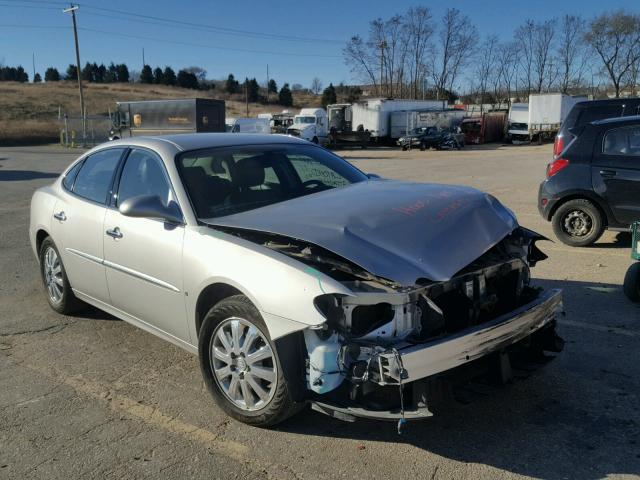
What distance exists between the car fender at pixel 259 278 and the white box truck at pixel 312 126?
38051 millimetres

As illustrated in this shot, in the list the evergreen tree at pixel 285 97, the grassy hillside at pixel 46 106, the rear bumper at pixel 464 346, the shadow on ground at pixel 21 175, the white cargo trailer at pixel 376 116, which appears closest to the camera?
the rear bumper at pixel 464 346

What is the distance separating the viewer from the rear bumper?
9.10 feet

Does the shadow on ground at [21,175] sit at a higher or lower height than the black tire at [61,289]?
lower

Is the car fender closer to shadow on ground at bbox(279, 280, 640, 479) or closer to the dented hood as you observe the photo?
the dented hood

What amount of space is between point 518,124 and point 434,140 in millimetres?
10362

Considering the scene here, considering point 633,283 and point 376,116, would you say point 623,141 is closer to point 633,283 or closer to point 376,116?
point 633,283

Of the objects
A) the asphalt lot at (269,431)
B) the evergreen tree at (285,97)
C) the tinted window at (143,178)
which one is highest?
the evergreen tree at (285,97)

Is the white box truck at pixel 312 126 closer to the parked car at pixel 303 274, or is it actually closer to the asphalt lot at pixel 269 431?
the parked car at pixel 303 274

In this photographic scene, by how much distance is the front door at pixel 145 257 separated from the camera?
3.78 meters

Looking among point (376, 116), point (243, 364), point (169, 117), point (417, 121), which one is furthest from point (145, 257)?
point (417, 121)

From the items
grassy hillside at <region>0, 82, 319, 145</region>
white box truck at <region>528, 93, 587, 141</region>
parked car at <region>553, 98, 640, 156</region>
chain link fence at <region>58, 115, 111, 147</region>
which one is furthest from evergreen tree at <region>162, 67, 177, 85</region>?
parked car at <region>553, 98, 640, 156</region>

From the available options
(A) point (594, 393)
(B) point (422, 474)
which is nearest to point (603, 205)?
(A) point (594, 393)

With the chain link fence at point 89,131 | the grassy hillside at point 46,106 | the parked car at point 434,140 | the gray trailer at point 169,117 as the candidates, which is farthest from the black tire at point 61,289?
the grassy hillside at point 46,106

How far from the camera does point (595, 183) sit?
747cm
